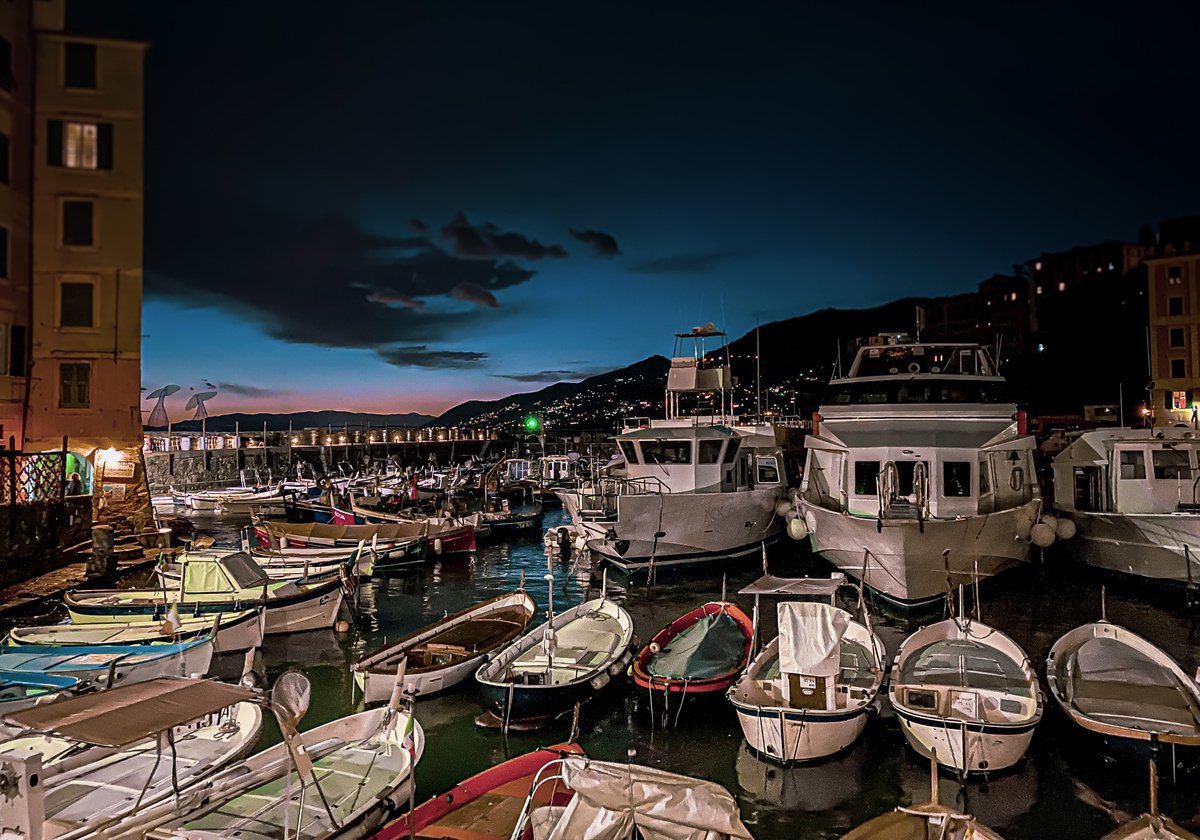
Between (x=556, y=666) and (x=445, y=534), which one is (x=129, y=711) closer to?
(x=556, y=666)

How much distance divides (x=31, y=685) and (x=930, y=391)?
909 inches

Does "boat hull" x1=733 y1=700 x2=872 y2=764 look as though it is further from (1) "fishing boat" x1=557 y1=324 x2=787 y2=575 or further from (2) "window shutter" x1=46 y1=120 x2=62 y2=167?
(2) "window shutter" x1=46 y1=120 x2=62 y2=167

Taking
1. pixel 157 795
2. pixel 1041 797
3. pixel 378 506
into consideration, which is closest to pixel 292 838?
pixel 157 795

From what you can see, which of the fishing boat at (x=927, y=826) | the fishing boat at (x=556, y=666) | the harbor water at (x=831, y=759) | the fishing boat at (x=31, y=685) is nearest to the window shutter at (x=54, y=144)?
the harbor water at (x=831, y=759)

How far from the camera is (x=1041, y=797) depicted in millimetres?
9867

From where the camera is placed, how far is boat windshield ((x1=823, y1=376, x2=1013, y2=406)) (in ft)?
75.8

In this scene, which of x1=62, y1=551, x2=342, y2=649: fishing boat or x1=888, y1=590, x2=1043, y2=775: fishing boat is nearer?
x1=888, y1=590, x2=1043, y2=775: fishing boat

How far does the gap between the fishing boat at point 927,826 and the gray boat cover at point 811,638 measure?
13.4ft

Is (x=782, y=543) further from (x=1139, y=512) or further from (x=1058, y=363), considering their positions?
(x=1058, y=363)

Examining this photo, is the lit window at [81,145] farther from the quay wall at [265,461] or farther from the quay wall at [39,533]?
the quay wall at [265,461]

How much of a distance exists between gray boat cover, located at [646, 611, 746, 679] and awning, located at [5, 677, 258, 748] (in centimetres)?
744

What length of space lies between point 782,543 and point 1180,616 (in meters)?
14.6

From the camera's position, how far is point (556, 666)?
1350cm

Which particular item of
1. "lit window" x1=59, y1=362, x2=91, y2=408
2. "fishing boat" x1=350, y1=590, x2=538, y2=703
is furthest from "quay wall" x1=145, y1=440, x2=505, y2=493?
"fishing boat" x1=350, y1=590, x2=538, y2=703
